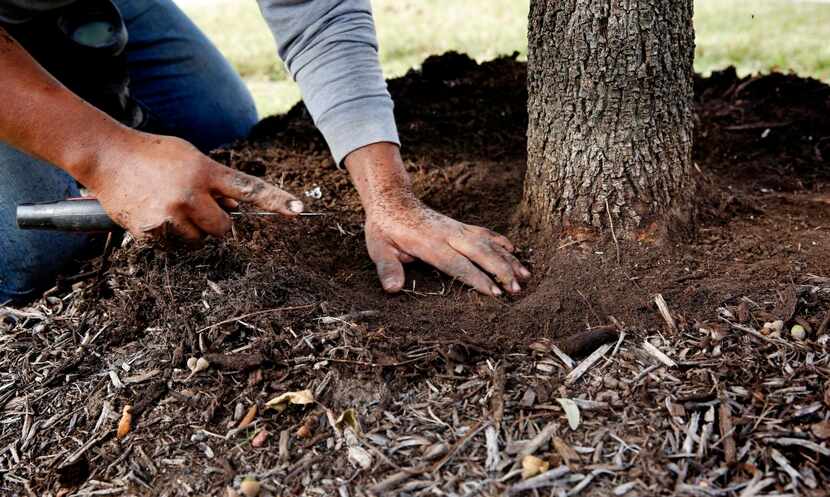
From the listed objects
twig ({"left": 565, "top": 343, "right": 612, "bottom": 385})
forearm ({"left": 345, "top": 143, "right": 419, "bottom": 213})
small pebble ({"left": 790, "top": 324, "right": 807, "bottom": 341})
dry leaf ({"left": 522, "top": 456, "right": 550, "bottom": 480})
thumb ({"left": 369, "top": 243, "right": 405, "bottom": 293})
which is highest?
forearm ({"left": 345, "top": 143, "right": 419, "bottom": 213})

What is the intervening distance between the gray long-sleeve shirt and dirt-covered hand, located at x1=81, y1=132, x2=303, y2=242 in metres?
0.57

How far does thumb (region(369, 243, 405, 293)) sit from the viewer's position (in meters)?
2.10

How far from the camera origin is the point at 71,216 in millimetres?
1909

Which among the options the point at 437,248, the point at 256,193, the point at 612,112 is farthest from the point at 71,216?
the point at 612,112

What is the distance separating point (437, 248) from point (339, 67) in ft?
2.27

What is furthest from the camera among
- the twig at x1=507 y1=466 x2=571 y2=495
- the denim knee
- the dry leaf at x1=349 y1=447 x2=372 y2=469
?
the denim knee

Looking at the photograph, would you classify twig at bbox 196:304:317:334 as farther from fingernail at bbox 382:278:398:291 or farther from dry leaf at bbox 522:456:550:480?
dry leaf at bbox 522:456:550:480

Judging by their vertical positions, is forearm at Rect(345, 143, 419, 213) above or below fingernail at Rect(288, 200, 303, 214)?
below

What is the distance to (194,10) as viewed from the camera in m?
6.92

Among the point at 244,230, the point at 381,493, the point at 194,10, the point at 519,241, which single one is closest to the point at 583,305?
the point at 519,241

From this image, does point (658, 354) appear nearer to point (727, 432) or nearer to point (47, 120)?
point (727, 432)

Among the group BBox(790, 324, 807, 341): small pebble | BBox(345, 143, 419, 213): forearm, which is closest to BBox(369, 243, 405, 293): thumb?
BBox(345, 143, 419, 213): forearm

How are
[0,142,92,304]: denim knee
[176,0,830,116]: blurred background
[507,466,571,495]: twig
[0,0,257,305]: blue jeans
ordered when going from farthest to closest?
1. [176,0,830,116]: blurred background
2. [0,0,257,305]: blue jeans
3. [0,142,92,304]: denim knee
4. [507,466,571,495]: twig

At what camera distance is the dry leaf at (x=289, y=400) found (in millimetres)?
1627
